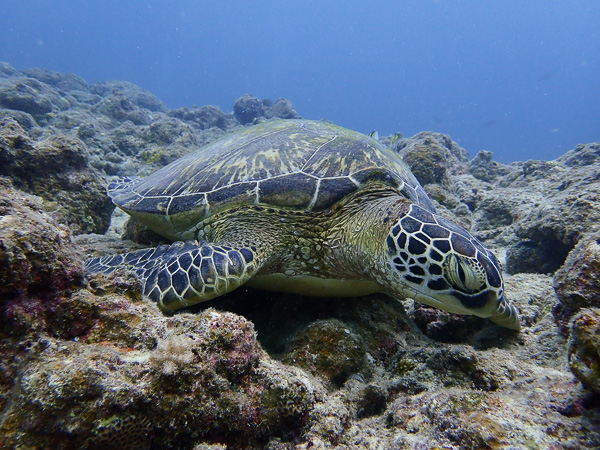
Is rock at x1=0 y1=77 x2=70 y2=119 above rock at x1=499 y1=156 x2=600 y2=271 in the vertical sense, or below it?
above

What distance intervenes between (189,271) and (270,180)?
1.10m

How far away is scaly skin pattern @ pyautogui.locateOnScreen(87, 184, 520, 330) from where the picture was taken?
6.17ft

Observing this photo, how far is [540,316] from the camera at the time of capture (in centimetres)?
238

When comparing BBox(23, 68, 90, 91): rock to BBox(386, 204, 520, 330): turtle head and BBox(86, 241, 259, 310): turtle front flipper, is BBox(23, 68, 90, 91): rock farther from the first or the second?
BBox(386, 204, 520, 330): turtle head

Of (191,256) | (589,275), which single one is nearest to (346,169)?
(191,256)

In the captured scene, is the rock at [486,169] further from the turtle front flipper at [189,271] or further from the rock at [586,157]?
the turtle front flipper at [189,271]

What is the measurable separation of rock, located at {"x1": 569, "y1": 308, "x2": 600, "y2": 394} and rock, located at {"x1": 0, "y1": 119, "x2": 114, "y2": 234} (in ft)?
13.5

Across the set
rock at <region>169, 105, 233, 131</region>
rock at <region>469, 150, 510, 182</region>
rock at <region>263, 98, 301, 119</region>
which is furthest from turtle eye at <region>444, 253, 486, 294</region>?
rock at <region>169, 105, 233, 131</region>

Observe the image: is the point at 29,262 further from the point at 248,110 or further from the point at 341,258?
the point at 248,110

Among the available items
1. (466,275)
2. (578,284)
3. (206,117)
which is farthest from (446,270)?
(206,117)

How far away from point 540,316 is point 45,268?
125 inches

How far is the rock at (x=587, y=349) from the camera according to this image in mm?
1047

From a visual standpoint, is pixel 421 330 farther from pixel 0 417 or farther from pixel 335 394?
pixel 0 417

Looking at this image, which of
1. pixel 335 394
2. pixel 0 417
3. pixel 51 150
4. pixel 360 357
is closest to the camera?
pixel 0 417
